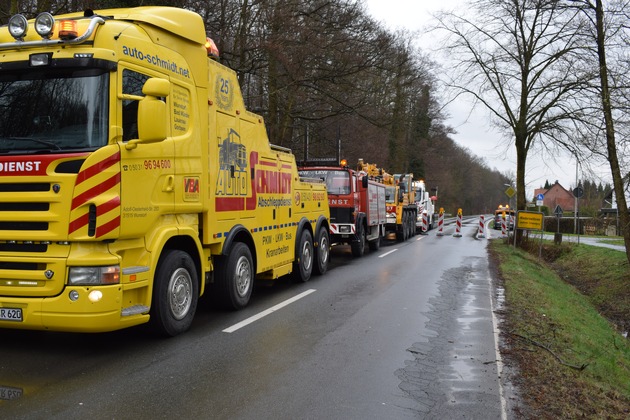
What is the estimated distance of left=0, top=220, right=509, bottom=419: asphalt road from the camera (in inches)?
167

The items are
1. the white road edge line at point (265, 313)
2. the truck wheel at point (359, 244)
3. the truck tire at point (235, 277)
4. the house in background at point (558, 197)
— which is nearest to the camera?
the white road edge line at point (265, 313)

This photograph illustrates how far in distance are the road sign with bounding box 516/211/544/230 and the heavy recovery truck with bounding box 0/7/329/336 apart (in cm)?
1738

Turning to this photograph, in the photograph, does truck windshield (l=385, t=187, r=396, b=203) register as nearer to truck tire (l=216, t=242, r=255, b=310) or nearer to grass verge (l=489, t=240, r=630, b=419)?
grass verge (l=489, t=240, r=630, b=419)

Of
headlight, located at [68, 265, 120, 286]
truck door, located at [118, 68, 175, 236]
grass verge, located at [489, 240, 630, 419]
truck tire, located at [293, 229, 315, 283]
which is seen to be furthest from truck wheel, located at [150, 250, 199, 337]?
truck tire, located at [293, 229, 315, 283]

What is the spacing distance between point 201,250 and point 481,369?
3540 millimetres

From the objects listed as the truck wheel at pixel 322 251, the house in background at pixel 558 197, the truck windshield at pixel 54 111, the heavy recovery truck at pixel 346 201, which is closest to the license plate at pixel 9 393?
the truck windshield at pixel 54 111

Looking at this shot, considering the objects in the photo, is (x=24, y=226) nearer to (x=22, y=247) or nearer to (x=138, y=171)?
(x=22, y=247)

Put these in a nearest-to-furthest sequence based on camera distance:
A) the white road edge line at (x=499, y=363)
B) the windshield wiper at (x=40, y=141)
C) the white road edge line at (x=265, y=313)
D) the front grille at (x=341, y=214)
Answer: the white road edge line at (x=499, y=363) < the windshield wiper at (x=40, y=141) < the white road edge line at (x=265, y=313) < the front grille at (x=341, y=214)

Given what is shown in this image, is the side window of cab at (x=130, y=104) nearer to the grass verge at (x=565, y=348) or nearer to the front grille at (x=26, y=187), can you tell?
the front grille at (x=26, y=187)

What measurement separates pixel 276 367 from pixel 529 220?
709 inches

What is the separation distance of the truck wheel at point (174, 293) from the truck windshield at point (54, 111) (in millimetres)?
1546

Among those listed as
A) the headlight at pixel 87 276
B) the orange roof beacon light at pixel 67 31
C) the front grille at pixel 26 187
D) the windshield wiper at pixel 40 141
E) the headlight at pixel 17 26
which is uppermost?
the headlight at pixel 17 26

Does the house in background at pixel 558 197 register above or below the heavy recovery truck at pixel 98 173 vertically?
above

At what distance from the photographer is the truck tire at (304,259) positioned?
1049cm
